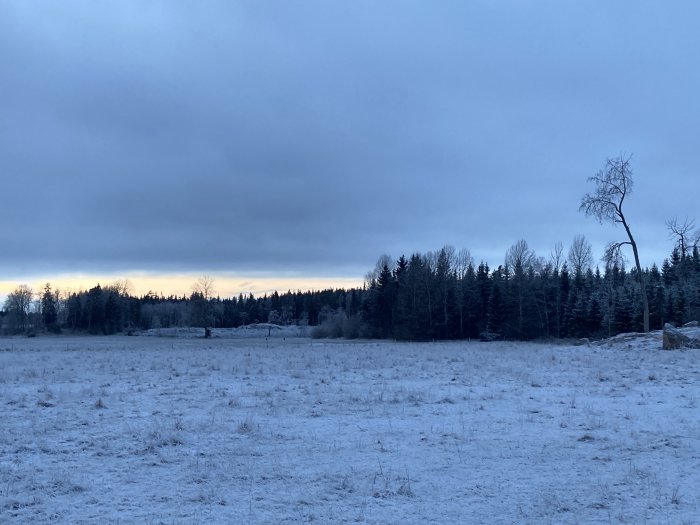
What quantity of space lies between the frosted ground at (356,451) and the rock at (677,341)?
10.3m

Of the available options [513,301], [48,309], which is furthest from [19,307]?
[513,301]

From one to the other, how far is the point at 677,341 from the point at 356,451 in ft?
77.6

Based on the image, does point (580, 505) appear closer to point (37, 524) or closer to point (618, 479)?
point (618, 479)

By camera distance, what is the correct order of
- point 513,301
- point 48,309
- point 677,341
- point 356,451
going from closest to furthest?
point 356,451 < point 677,341 < point 513,301 < point 48,309

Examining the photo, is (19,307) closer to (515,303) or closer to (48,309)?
(48,309)

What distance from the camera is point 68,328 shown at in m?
136

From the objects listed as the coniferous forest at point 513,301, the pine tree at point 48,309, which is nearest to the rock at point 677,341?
the coniferous forest at point 513,301

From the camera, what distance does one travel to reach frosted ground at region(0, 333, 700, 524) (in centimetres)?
677

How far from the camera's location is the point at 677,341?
27.0 m

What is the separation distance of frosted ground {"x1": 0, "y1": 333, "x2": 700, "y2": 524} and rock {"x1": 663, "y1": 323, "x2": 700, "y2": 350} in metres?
10.3

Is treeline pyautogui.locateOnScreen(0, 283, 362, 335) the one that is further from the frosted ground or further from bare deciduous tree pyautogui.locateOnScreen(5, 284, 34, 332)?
the frosted ground

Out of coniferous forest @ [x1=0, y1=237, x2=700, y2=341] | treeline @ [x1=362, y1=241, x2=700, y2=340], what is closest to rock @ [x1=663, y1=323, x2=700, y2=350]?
coniferous forest @ [x1=0, y1=237, x2=700, y2=341]

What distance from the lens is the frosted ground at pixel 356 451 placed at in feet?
22.2

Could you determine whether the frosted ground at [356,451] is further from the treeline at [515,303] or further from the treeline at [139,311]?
the treeline at [139,311]
